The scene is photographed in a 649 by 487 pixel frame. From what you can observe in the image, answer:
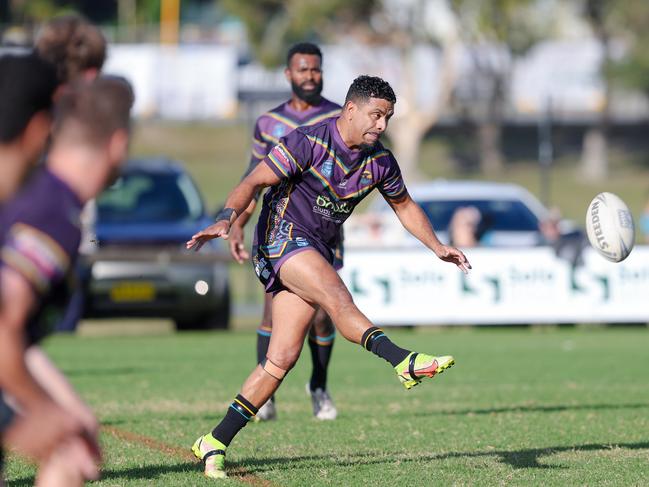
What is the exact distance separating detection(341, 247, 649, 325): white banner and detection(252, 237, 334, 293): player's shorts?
412 inches

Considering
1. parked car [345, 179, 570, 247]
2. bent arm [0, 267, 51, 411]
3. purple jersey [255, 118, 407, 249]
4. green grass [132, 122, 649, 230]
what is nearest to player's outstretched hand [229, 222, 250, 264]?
purple jersey [255, 118, 407, 249]

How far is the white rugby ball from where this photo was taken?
832cm

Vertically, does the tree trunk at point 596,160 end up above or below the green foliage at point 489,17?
below

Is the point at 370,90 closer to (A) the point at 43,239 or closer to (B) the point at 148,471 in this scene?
(B) the point at 148,471

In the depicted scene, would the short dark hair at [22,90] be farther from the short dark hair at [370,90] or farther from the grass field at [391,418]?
the short dark hair at [370,90]

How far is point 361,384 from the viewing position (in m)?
11.6

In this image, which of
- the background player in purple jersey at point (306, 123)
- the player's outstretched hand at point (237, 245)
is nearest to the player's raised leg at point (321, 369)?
the background player in purple jersey at point (306, 123)

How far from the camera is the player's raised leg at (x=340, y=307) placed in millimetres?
6215

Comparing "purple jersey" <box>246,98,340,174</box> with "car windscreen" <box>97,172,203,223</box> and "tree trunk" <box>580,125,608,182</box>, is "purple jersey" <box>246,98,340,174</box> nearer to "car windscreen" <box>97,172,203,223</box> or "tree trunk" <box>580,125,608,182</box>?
"car windscreen" <box>97,172,203,223</box>

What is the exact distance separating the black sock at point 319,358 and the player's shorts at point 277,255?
6.58 feet

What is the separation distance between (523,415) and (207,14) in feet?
228

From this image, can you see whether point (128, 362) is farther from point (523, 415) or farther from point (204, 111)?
point (204, 111)

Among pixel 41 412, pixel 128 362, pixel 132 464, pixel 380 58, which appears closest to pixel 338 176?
pixel 132 464

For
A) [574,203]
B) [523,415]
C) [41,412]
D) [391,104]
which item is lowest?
[574,203]
